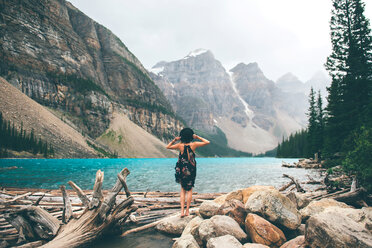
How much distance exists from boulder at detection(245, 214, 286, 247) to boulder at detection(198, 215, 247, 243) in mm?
308

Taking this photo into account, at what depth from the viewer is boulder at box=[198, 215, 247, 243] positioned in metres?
5.76

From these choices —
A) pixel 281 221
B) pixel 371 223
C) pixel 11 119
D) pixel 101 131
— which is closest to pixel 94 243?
pixel 281 221

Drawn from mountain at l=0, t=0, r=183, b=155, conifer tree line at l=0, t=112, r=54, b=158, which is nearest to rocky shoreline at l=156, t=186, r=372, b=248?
conifer tree line at l=0, t=112, r=54, b=158

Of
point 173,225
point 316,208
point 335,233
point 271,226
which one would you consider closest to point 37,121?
point 173,225

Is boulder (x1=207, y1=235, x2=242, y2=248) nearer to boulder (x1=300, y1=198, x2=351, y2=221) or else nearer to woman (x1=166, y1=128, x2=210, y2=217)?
woman (x1=166, y1=128, x2=210, y2=217)

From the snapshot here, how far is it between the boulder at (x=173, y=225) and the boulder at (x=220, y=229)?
4.78ft

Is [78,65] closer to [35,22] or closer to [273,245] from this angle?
[35,22]

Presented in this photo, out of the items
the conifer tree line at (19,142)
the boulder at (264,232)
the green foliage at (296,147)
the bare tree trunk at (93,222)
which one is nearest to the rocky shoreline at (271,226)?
the boulder at (264,232)

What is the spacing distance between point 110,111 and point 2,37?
270ft

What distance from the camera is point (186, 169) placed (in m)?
7.44

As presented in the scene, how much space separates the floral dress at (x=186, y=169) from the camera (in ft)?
24.4

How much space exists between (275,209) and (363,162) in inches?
308

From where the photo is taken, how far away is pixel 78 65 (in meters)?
181

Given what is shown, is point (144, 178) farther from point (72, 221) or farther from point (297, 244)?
point (297, 244)
